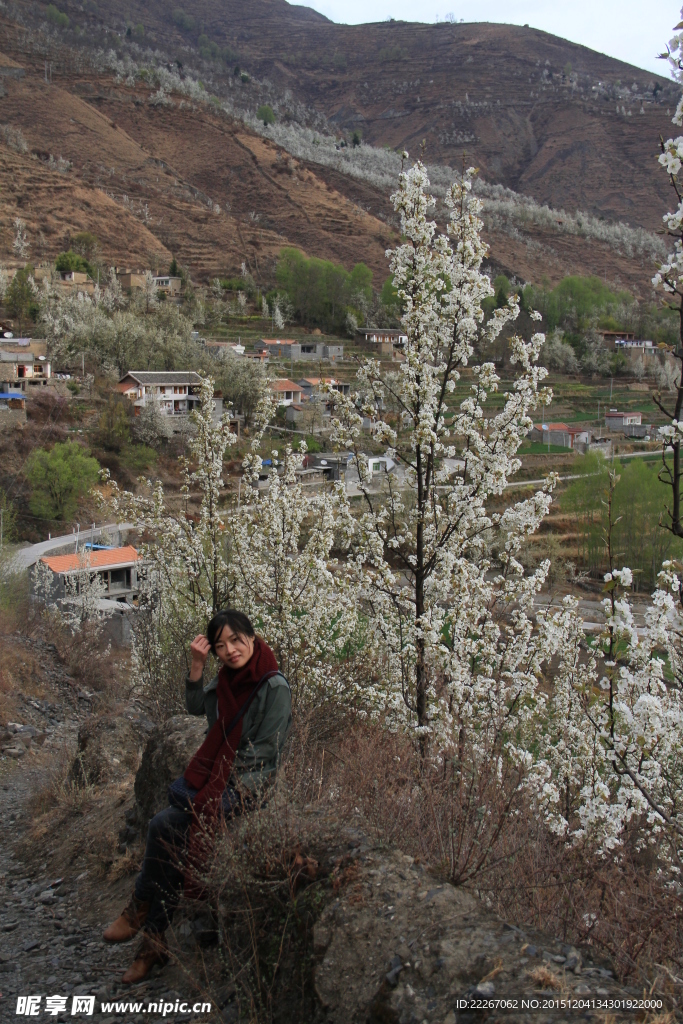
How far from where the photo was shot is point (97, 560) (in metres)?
25.2

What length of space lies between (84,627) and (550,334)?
63316 mm

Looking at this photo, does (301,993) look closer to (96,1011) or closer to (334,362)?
(96,1011)

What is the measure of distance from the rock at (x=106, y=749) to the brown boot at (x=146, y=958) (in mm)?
2640

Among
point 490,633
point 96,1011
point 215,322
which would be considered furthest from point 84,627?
point 215,322

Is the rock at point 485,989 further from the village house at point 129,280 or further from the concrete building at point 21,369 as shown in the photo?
the village house at point 129,280

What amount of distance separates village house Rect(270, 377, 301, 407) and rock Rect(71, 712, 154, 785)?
3808 centimetres

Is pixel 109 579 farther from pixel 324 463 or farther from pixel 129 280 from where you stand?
pixel 129 280

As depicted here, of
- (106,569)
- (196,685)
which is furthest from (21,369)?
(196,685)

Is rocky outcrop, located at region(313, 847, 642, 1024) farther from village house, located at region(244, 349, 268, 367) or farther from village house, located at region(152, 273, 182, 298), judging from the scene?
village house, located at region(152, 273, 182, 298)

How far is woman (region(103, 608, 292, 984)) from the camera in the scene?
3.25 meters

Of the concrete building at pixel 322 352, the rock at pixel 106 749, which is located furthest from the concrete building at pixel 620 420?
the rock at pixel 106 749

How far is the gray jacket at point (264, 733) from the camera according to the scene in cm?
331

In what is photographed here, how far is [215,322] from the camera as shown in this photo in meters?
62.6

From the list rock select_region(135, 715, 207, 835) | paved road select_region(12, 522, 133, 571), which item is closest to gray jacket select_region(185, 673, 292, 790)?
rock select_region(135, 715, 207, 835)
